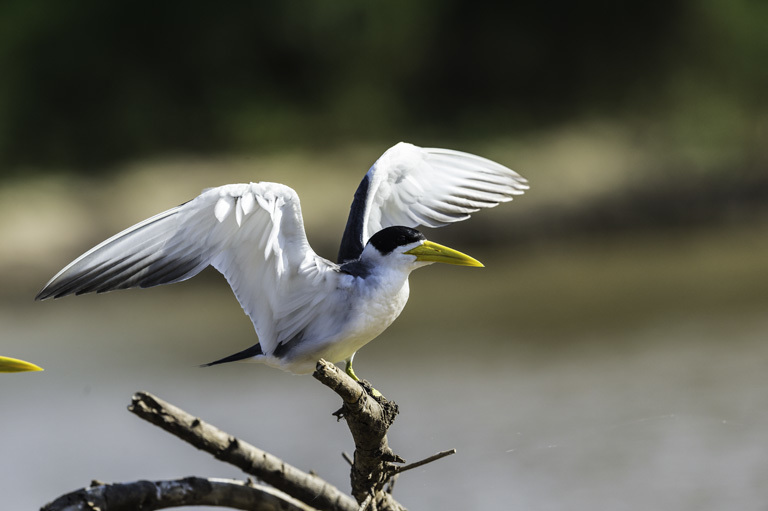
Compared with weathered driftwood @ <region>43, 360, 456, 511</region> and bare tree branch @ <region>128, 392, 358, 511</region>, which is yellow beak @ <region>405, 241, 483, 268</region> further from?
bare tree branch @ <region>128, 392, 358, 511</region>

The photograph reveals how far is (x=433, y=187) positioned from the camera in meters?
3.74

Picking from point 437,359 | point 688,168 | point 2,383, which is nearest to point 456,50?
point 688,168

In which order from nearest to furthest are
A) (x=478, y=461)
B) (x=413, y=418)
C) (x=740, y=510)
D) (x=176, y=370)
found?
(x=740, y=510), (x=478, y=461), (x=413, y=418), (x=176, y=370)

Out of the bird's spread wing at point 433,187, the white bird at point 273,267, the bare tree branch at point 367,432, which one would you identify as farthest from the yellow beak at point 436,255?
the bird's spread wing at point 433,187

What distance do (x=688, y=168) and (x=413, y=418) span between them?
560cm

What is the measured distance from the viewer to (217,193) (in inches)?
110

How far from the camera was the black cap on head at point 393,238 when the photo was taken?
119 inches

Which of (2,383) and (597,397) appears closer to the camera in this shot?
(597,397)

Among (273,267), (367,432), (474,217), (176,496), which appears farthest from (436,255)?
(474,217)

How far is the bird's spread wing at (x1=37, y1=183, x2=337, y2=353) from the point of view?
2814mm

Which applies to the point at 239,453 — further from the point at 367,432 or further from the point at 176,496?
the point at 367,432

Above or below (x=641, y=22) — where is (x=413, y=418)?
below

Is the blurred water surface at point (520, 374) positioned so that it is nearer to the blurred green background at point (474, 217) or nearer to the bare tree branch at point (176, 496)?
the blurred green background at point (474, 217)

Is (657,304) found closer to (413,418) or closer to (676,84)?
(413,418)
